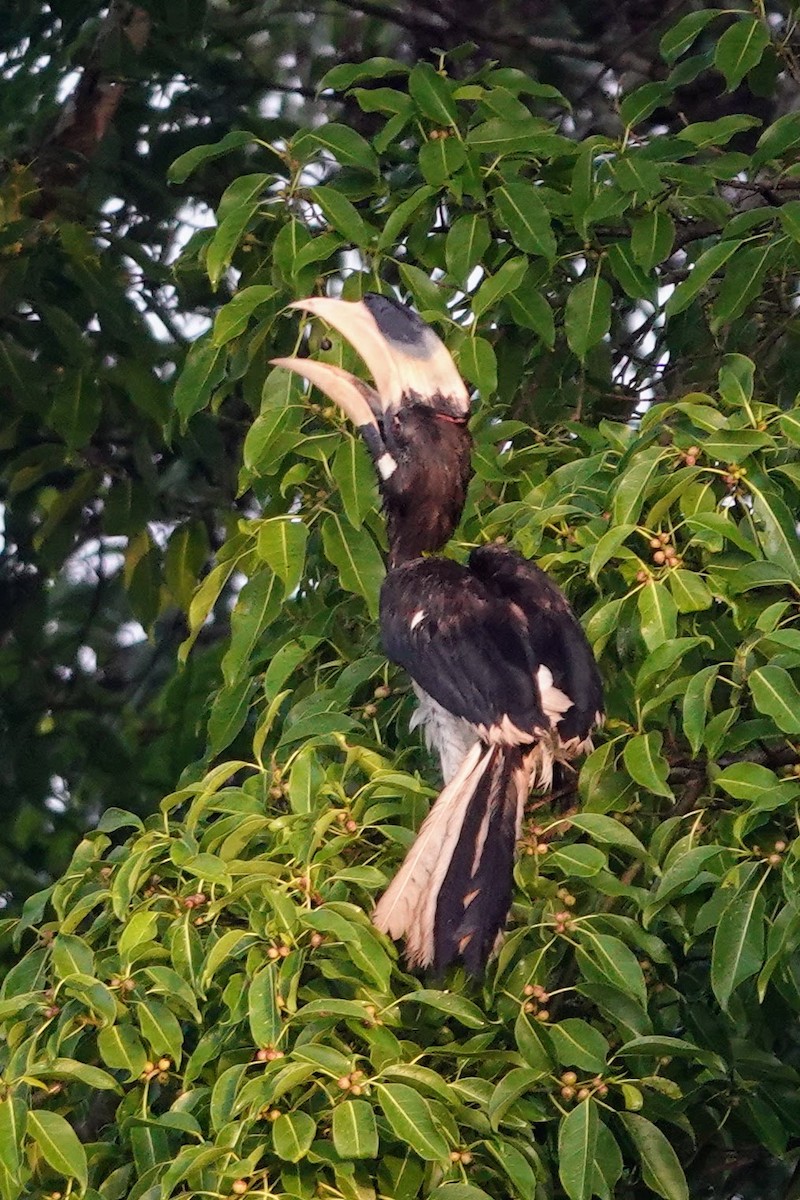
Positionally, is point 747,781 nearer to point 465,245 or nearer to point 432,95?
point 465,245

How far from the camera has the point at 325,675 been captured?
8.52ft

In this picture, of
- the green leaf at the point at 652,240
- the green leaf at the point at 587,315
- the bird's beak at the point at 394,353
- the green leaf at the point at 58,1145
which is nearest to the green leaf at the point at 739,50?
the green leaf at the point at 652,240

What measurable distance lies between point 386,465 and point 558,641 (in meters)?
0.45

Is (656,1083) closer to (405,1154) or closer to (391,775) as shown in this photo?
(405,1154)

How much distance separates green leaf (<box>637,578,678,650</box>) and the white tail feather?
14.5 inches

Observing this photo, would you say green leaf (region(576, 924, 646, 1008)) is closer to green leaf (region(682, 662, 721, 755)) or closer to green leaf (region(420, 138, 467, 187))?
green leaf (region(682, 662, 721, 755))

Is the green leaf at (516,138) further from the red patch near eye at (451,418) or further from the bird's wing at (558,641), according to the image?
the bird's wing at (558,641)

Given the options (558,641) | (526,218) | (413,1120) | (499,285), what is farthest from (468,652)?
(413,1120)

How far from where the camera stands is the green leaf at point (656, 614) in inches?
79.7

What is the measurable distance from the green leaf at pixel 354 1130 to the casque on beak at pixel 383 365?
3.44 ft

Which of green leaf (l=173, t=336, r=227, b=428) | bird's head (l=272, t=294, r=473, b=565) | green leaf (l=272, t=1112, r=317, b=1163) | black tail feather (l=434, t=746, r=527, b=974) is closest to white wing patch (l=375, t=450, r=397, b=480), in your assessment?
bird's head (l=272, t=294, r=473, b=565)

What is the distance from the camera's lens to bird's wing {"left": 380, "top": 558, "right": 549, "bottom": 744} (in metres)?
2.39

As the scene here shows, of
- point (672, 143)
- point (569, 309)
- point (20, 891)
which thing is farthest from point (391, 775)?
point (20, 891)

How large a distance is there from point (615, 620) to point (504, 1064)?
0.53 meters
